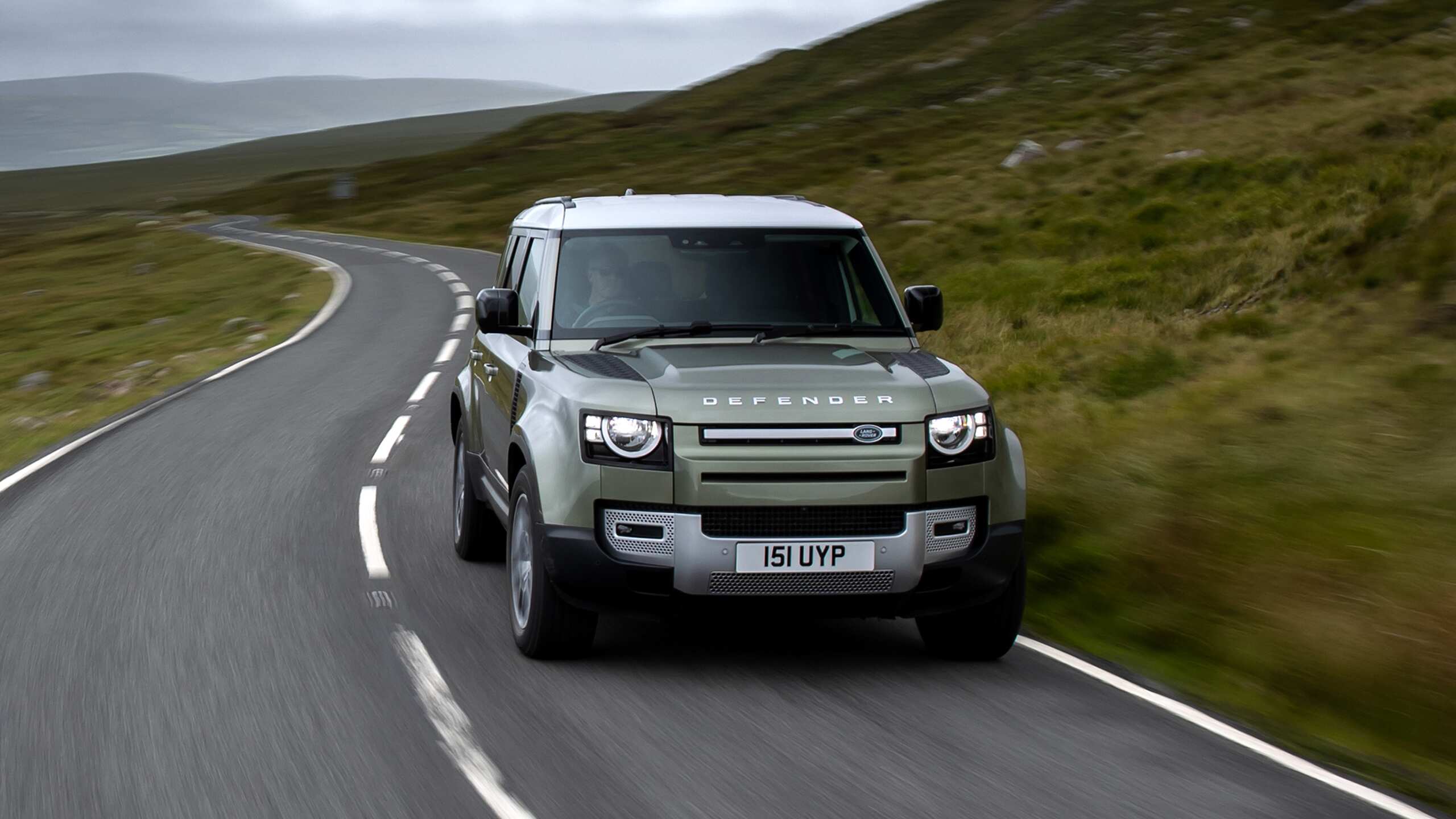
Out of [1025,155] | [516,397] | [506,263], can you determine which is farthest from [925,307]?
[1025,155]

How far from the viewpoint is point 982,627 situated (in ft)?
19.5

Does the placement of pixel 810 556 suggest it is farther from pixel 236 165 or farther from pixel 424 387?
pixel 236 165

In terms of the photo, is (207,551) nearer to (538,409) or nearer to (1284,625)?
(538,409)

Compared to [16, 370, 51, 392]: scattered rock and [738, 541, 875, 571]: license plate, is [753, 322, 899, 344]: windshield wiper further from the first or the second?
[16, 370, 51, 392]: scattered rock

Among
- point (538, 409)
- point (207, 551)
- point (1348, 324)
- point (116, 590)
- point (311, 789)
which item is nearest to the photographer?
point (311, 789)

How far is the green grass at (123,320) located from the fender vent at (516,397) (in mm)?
6985

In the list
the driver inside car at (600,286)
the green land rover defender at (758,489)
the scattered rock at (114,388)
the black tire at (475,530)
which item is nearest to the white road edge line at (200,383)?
the scattered rock at (114,388)

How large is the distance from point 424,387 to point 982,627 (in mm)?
11210

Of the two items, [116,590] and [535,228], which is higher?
[535,228]

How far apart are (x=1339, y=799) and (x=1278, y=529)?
298cm

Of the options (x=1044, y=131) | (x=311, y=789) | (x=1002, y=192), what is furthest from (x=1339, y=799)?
(x=1044, y=131)

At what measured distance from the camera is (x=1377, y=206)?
15.5 meters

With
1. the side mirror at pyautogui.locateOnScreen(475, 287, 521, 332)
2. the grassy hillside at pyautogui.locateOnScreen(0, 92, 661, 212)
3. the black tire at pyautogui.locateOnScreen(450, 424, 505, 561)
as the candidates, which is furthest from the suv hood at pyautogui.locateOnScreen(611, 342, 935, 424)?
the grassy hillside at pyautogui.locateOnScreen(0, 92, 661, 212)

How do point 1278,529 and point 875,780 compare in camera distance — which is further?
point 1278,529
